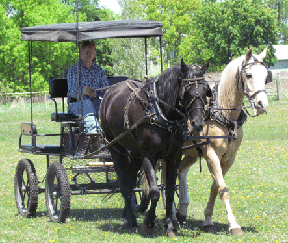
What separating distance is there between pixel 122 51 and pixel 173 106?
793 inches

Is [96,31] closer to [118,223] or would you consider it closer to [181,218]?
[118,223]

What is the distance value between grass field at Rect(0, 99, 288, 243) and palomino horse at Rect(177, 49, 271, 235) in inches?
22.6

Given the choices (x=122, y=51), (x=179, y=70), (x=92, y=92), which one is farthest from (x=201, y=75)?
(x=122, y=51)

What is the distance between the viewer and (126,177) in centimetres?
763

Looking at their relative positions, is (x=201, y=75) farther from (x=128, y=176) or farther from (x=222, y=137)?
(x=128, y=176)

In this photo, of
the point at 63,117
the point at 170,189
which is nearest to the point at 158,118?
the point at 170,189

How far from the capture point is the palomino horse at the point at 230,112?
6.67 meters

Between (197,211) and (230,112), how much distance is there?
7.13ft

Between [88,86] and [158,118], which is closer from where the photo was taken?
[158,118]

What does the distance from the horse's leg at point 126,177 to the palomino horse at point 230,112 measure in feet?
3.46

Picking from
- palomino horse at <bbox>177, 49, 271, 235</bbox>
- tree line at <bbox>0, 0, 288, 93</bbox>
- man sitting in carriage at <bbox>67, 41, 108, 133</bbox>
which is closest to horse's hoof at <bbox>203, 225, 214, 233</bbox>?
palomino horse at <bbox>177, 49, 271, 235</bbox>

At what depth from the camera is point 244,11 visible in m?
51.8

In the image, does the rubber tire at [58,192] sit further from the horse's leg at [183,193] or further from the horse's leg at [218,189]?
the horse's leg at [218,189]

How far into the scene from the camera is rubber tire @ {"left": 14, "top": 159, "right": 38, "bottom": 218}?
8.30 metres
